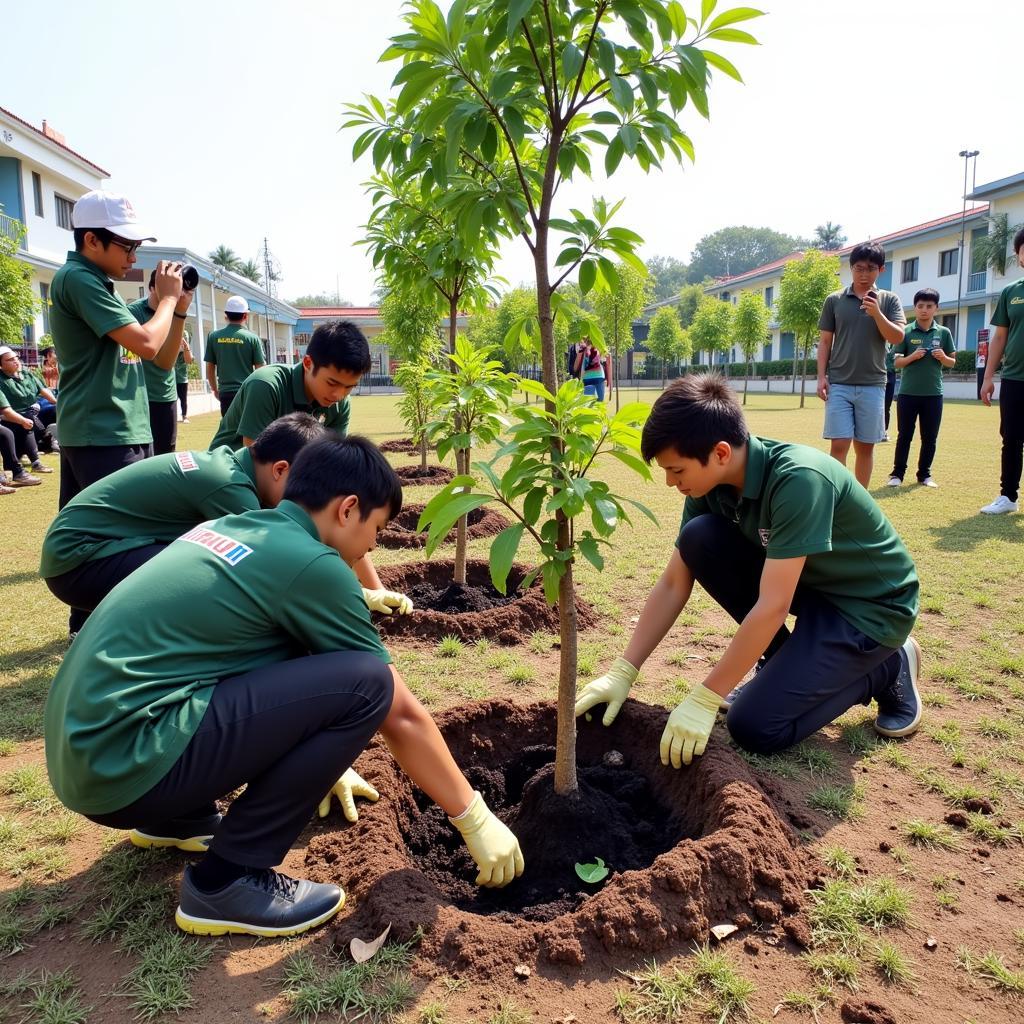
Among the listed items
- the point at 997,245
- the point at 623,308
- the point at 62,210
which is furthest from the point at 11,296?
the point at 997,245

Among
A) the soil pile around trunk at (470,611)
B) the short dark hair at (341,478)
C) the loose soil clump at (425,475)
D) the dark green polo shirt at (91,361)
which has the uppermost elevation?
the dark green polo shirt at (91,361)

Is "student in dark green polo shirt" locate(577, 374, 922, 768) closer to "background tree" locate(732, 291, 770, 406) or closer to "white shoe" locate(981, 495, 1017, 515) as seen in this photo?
"white shoe" locate(981, 495, 1017, 515)

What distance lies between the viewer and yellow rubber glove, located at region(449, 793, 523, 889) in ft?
7.06

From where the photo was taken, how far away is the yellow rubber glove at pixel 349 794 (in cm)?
248

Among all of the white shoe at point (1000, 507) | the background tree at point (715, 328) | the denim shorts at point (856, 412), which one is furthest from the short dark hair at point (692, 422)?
the background tree at point (715, 328)

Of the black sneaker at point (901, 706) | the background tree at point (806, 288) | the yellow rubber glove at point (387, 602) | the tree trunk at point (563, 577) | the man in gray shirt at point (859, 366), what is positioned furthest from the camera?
the background tree at point (806, 288)

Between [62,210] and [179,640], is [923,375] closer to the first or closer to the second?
[179,640]

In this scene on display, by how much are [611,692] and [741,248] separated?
121758 millimetres

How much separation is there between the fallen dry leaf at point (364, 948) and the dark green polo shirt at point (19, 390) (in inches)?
402

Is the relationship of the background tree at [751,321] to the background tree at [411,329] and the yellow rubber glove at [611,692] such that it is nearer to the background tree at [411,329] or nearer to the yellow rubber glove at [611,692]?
the background tree at [411,329]

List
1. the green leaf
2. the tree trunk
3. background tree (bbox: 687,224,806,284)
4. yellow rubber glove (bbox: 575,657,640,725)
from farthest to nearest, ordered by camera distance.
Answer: background tree (bbox: 687,224,806,284), yellow rubber glove (bbox: 575,657,640,725), the tree trunk, the green leaf

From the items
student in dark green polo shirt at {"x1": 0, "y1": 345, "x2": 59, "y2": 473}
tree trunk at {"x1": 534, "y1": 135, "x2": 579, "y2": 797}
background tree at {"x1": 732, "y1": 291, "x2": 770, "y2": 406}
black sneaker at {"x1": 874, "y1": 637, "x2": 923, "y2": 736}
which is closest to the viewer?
tree trunk at {"x1": 534, "y1": 135, "x2": 579, "y2": 797}

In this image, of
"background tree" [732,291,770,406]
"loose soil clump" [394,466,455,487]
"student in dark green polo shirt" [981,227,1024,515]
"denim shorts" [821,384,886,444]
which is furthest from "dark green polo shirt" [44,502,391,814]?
"background tree" [732,291,770,406]

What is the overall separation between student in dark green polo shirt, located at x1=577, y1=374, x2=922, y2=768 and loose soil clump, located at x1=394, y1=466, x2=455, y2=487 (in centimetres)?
658
